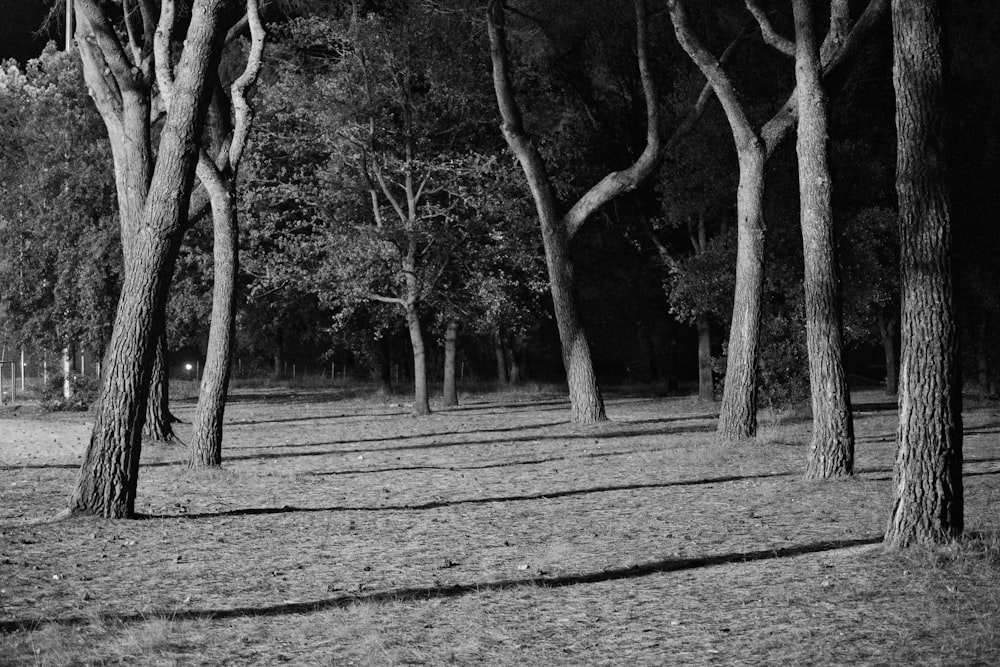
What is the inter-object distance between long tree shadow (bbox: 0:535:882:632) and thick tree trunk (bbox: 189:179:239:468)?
7513mm

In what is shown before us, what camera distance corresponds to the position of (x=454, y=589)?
24.4 ft

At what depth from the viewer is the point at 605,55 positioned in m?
30.5

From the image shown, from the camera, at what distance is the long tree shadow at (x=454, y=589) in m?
6.53

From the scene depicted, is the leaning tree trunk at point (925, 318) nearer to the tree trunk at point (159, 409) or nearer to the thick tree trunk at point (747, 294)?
the thick tree trunk at point (747, 294)

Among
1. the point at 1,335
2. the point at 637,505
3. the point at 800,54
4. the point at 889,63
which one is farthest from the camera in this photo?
the point at 1,335

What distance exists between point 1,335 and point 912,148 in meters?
33.9

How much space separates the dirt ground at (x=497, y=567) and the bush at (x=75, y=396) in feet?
46.9

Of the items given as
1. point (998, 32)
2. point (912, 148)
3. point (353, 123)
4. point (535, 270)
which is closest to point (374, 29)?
point (353, 123)

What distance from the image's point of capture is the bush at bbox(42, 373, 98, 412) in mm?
29281

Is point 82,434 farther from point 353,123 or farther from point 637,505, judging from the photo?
point 637,505

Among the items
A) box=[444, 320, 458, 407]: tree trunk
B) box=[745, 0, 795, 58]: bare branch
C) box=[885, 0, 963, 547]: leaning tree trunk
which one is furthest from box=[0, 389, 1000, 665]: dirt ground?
box=[444, 320, 458, 407]: tree trunk

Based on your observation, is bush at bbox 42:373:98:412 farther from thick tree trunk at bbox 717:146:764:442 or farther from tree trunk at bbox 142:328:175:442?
thick tree trunk at bbox 717:146:764:442

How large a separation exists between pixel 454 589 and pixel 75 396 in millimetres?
24776

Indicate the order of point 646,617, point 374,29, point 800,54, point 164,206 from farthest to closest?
point 374,29 → point 800,54 → point 164,206 → point 646,617
